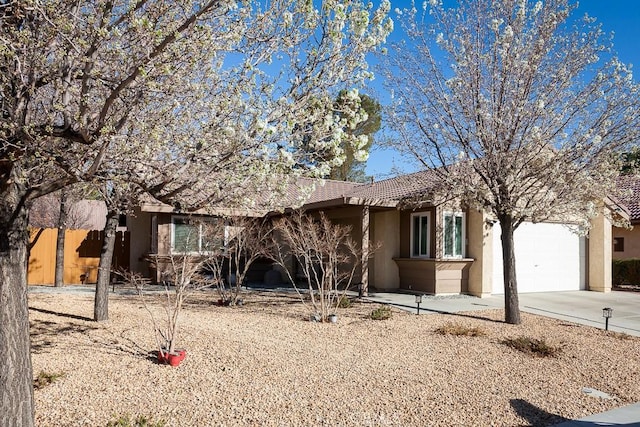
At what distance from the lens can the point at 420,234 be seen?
16.1 m

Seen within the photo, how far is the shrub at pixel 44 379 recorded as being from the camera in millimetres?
5801

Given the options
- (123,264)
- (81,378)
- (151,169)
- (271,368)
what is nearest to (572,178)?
(271,368)

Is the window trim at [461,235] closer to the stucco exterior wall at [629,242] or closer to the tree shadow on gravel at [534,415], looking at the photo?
the tree shadow on gravel at [534,415]

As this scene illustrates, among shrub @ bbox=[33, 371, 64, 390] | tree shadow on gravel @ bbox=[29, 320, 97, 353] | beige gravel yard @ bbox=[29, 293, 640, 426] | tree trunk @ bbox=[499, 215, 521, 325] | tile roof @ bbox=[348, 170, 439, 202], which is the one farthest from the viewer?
tile roof @ bbox=[348, 170, 439, 202]

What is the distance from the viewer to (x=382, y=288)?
16688 millimetres

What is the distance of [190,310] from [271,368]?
5.25 meters

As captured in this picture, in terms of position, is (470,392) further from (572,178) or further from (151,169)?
(572,178)

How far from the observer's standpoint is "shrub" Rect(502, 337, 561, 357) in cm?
823

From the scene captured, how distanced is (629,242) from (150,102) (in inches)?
928

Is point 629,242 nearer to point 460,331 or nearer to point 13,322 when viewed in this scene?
point 460,331

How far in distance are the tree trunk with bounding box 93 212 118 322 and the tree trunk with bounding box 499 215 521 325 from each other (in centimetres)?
786

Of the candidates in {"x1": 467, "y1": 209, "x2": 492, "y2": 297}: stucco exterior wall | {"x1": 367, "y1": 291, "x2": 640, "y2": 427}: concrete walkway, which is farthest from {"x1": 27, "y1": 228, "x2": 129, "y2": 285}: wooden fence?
{"x1": 467, "y1": 209, "x2": 492, "y2": 297}: stucco exterior wall

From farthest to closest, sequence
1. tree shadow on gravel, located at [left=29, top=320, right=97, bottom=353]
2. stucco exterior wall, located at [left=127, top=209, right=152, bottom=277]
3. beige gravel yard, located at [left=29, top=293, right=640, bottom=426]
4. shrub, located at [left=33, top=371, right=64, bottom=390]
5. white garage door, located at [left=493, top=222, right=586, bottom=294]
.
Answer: stucco exterior wall, located at [left=127, top=209, right=152, bottom=277] < white garage door, located at [left=493, top=222, right=586, bottom=294] < tree shadow on gravel, located at [left=29, top=320, right=97, bottom=353] < shrub, located at [left=33, top=371, right=64, bottom=390] < beige gravel yard, located at [left=29, top=293, right=640, bottom=426]

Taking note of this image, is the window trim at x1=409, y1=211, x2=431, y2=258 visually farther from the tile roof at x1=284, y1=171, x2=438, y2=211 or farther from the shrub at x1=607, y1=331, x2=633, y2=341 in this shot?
the shrub at x1=607, y1=331, x2=633, y2=341
